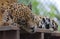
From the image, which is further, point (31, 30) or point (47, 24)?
point (47, 24)

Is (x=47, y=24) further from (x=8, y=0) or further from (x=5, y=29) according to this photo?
(x=8, y=0)

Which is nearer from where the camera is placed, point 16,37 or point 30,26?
point 16,37

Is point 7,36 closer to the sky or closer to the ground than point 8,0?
closer to the ground

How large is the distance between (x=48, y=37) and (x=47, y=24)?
5.4 inches

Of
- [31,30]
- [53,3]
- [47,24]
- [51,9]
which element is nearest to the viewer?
[31,30]

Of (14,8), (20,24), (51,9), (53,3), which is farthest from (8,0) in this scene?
(53,3)

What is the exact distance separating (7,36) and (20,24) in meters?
0.19

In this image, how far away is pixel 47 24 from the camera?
188cm

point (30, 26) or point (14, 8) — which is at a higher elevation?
point (14, 8)

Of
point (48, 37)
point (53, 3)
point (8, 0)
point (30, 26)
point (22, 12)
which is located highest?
point (53, 3)

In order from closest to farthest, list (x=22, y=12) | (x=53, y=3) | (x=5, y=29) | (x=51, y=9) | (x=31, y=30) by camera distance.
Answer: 1. (x=5, y=29)
2. (x=31, y=30)
3. (x=22, y=12)
4. (x=51, y=9)
5. (x=53, y=3)

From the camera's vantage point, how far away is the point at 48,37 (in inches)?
75.0

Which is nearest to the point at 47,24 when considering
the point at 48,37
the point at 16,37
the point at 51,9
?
the point at 48,37

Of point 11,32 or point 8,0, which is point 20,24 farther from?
point 8,0
